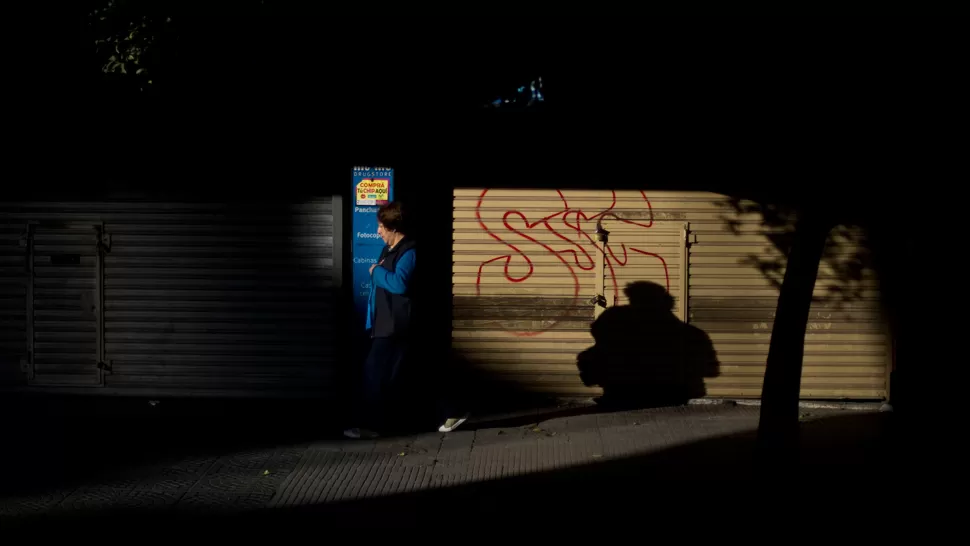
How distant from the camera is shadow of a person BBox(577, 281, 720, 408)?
30.0ft

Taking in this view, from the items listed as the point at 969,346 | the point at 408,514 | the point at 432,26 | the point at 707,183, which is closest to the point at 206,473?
the point at 408,514

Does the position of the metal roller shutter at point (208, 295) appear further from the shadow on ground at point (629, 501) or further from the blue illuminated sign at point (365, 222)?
the shadow on ground at point (629, 501)

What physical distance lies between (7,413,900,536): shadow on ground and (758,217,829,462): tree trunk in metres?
0.17

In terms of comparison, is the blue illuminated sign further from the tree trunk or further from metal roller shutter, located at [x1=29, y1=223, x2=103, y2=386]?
the tree trunk

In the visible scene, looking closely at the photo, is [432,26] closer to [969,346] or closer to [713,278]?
[713,278]

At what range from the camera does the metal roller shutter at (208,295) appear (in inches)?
367

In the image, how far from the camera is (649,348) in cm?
918

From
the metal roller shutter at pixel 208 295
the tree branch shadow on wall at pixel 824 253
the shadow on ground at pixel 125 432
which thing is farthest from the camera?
the metal roller shutter at pixel 208 295

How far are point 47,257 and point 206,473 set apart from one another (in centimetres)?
356

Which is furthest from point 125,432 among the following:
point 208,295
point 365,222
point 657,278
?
point 657,278

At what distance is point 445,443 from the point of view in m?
8.02

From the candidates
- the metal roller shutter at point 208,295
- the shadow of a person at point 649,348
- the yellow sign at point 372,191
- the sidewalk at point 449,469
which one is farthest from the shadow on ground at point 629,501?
the metal roller shutter at point 208,295

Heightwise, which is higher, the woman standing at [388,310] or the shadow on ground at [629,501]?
the woman standing at [388,310]

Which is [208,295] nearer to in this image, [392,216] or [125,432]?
[125,432]
